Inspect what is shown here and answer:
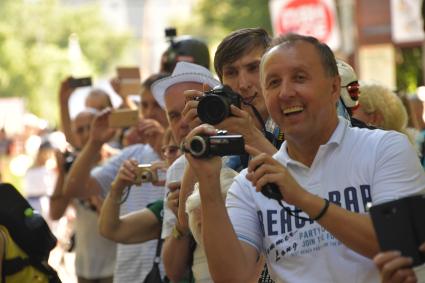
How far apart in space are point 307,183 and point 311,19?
13.3m

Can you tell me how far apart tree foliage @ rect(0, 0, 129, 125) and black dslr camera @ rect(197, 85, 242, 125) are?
62.8 m

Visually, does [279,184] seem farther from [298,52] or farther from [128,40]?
[128,40]

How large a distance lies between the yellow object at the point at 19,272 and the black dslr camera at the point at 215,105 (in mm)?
1457

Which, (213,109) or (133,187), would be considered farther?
(133,187)

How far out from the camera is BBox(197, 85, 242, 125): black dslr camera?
453cm

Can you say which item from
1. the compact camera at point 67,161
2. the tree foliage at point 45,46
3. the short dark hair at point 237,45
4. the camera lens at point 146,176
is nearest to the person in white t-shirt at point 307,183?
the short dark hair at point 237,45

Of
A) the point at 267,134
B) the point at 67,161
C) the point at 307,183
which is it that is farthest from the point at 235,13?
the point at 307,183

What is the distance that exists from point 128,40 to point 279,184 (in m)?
116

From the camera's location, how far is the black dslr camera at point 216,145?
4.15 m

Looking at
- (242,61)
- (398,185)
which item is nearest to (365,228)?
(398,185)

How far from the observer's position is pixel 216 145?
418cm

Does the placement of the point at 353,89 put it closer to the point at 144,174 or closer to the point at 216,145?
the point at 144,174

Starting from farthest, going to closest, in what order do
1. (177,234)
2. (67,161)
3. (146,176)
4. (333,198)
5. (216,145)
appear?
1. (67,161)
2. (146,176)
3. (177,234)
4. (333,198)
5. (216,145)

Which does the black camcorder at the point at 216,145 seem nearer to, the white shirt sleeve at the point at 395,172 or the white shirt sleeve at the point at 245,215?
the white shirt sleeve at the point at 245,215
